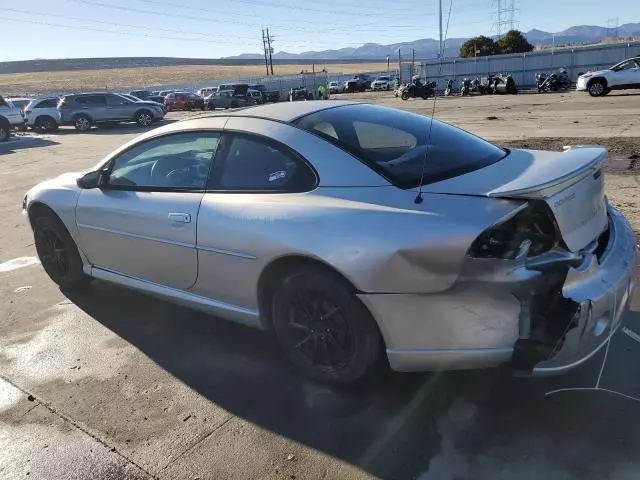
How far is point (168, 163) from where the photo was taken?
3.91 meters

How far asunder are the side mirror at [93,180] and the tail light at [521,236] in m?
2.97

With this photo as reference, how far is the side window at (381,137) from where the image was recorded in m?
3.38

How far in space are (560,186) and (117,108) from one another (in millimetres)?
26159

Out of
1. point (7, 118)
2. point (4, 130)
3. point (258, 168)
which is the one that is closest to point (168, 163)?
point (258, 168)

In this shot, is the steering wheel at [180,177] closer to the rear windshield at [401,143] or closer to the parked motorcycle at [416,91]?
the rear windshield at [401,143]

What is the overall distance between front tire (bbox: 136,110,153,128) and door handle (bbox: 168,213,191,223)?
24330 mm

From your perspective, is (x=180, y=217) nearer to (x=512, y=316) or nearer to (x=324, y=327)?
(x=324, y=327)

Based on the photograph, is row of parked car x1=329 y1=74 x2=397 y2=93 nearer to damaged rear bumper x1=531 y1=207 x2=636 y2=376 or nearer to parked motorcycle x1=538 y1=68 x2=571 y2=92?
parked motorcycle x1=538 y1=68 x2=571 y2=92

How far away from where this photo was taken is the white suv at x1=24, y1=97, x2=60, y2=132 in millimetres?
27109

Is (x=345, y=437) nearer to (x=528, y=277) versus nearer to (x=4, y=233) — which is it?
(x=528, y=277)

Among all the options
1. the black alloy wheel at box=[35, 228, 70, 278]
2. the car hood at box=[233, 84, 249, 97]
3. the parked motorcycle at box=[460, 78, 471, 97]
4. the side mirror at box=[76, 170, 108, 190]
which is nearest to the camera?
the side mirror at box=[76, 170, 108, 190]

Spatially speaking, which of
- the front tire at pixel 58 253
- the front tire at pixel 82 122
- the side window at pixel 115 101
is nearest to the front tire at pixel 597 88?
the side window at pixel 115 101

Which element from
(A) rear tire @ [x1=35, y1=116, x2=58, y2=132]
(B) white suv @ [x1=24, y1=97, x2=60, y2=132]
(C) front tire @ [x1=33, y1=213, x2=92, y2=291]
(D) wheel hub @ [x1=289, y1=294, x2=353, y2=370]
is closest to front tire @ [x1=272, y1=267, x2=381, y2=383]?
(D) wheel hub @ [x1=289, y1=294, x2=353, y2=370]

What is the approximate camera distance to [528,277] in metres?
2.46
